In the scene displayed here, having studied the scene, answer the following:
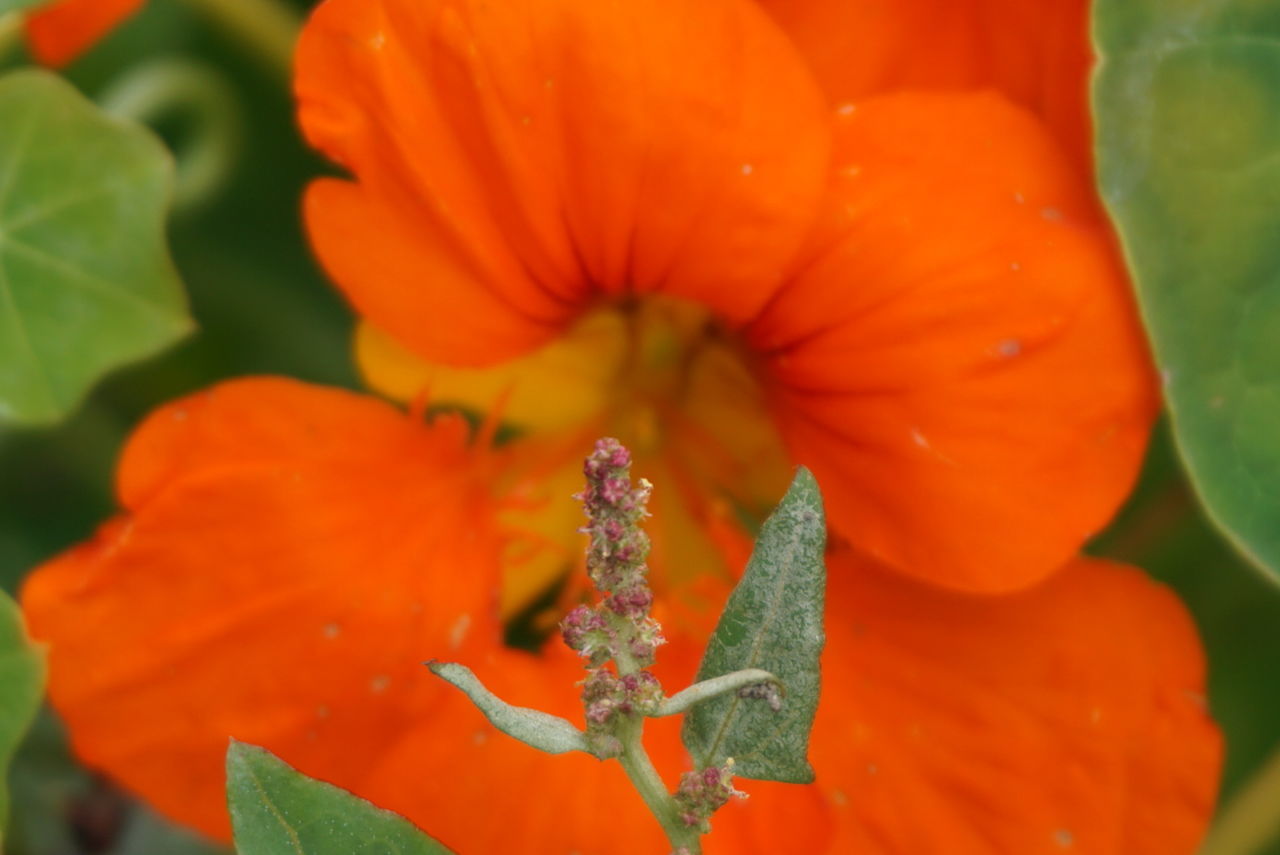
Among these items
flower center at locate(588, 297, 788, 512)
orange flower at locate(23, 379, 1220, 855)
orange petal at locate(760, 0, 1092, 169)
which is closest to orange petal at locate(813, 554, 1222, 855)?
orange flower at locate(23, 379, 1220, 855)

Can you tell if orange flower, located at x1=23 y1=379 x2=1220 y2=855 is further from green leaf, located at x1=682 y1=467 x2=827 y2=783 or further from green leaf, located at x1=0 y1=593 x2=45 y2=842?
green leaf, located at x1=682 y1=467 x2=827 y2=783

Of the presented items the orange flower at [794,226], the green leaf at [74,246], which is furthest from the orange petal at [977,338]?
the green leaf at [74,246]

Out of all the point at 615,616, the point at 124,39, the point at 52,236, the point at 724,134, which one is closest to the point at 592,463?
the point at 615,616

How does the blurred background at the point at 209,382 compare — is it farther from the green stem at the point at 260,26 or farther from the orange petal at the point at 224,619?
the orange petal at the point at 224,619

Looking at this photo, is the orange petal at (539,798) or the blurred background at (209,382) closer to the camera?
the orange petal at (539,798)

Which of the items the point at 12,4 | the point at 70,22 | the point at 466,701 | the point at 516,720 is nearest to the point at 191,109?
the point at 70,22

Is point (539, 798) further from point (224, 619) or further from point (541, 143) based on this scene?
point (541, 143)
